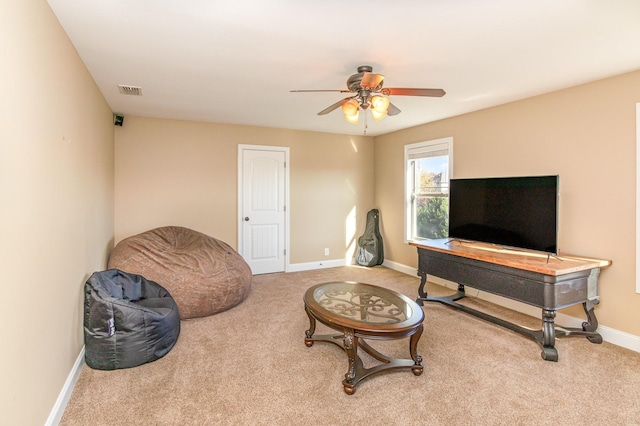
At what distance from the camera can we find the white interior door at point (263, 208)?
5039 millimetres

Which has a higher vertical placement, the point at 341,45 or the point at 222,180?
the point at 341,45

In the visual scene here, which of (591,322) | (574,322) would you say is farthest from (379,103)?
(574,322)

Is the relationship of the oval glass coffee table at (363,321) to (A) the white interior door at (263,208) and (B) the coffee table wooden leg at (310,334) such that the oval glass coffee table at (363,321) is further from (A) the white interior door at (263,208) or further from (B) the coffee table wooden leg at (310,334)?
(A) the white interior door at (263,208)

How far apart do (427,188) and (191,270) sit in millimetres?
3475

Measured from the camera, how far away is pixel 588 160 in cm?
302

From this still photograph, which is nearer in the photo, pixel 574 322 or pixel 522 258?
pixel 522 258

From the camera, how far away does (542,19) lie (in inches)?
77.3

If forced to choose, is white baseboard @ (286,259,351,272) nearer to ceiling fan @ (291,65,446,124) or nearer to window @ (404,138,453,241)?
window @ (404,138,453,241)

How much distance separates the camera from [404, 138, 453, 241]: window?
4.61 m

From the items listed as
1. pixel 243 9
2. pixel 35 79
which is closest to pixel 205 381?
pixel 35 79

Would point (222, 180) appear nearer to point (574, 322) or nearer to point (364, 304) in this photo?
point (364, 304)

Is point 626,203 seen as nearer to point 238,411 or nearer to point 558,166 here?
point 558,166

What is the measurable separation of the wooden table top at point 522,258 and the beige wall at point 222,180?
2246 mm

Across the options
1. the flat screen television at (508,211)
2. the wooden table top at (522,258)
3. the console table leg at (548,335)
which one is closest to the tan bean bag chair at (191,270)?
the wooden table top at (522,258)
